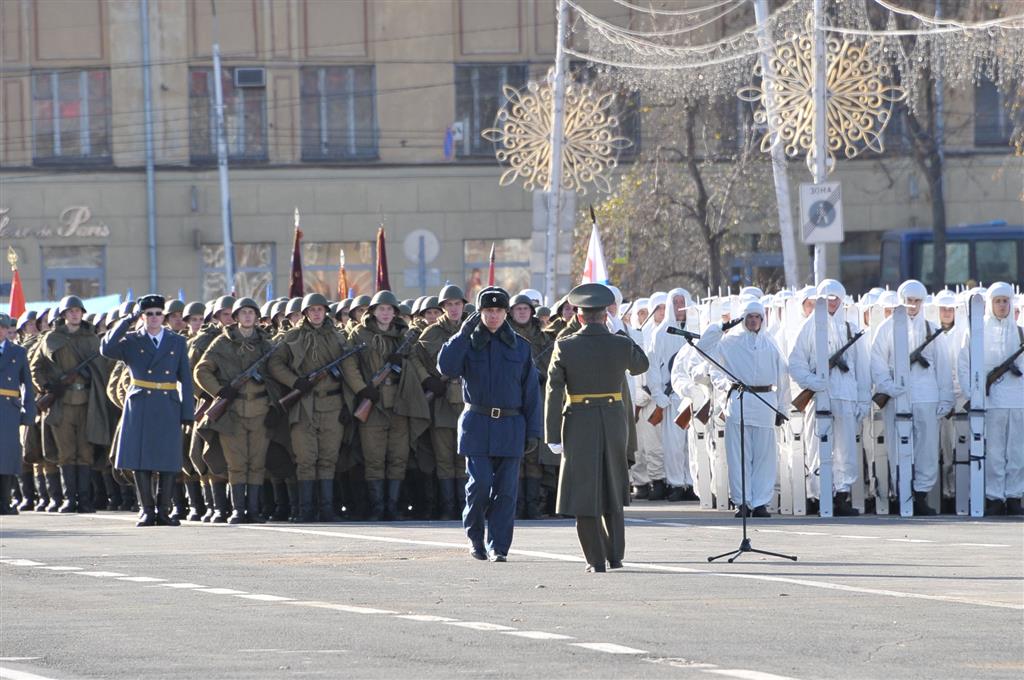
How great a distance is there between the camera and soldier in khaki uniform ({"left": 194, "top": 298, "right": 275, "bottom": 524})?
67.6ft

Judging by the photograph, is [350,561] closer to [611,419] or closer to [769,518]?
[611,419]

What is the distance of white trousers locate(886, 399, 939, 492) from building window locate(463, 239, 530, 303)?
89.9 feet

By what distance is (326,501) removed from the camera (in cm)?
2055

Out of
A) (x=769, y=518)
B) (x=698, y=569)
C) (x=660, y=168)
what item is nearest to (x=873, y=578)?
(x=698, y=569)

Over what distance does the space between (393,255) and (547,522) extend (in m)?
28.1

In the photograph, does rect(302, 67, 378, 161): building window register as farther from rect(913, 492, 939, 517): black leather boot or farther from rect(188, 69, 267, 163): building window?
rect(913, 492, 939, 517): black leather boot

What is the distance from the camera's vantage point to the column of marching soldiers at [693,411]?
66.8 feet

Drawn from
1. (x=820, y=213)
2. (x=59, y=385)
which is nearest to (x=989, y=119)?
(x=820, y=213)

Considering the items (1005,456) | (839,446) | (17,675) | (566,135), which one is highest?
(566,135)

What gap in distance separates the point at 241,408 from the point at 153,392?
936 mm

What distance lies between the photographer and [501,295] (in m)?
15.7

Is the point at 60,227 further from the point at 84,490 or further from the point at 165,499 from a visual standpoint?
the point at 165,499

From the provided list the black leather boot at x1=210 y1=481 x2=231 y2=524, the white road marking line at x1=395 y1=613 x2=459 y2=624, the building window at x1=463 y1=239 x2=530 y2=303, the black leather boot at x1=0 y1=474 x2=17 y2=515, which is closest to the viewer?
the white road marking line at x1=395 y1=613 x2=459 y2=624

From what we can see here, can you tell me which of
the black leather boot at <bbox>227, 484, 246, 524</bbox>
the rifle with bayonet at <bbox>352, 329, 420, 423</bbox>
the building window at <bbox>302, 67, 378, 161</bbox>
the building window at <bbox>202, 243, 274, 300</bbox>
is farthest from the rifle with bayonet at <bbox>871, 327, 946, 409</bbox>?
the building window at <bbox>302, 67, 378, 161</bbox>
